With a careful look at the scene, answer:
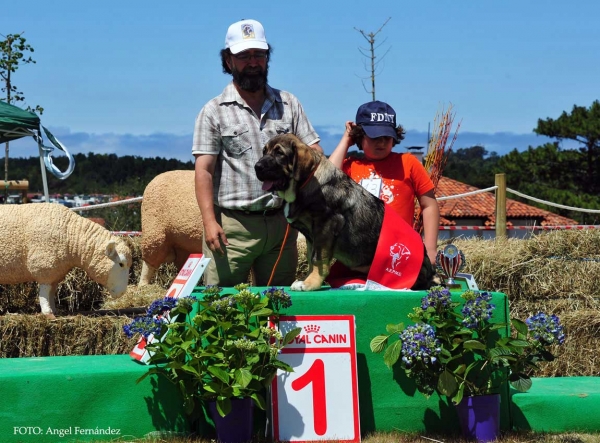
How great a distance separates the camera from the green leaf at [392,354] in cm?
422

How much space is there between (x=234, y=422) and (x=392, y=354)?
92 centimetres

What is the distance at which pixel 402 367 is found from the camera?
4270mm

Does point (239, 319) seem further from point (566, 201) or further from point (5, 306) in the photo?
point (566, 201)

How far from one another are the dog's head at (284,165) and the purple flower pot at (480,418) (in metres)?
1.49

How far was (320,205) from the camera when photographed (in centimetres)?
424

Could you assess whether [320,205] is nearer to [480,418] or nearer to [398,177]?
[398,177]

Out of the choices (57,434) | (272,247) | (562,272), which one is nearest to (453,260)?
(272,247)

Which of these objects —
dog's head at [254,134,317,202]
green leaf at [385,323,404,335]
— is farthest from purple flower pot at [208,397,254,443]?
dog's head at [254,134,317,202]

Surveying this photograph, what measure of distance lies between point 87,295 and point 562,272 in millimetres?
4843

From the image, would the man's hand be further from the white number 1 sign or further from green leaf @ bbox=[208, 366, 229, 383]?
green leaf @ bbox=[208, 366, 229, 383]

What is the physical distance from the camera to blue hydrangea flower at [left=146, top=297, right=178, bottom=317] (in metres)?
4.21

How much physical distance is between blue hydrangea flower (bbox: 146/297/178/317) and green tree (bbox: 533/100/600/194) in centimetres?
3049

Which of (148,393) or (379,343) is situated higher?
(379,343)

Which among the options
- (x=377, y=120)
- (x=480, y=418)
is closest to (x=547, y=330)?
(x=480, y=418)
